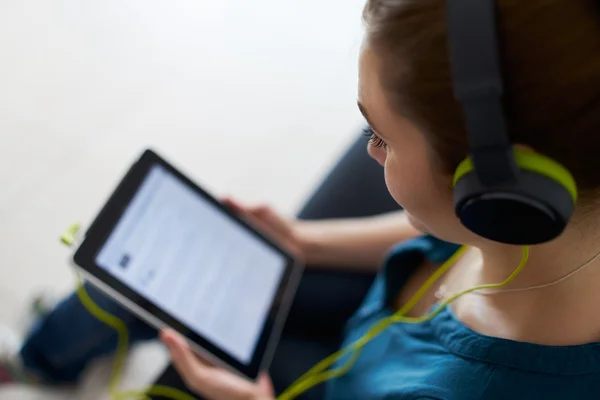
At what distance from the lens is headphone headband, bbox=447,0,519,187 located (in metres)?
0.39

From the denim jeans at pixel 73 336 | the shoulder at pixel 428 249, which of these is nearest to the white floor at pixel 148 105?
the denim jeans at pixel 73 336

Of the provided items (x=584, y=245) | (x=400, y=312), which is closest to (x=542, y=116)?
(x=584, y=245)

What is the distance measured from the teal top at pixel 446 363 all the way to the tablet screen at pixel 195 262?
0.16m

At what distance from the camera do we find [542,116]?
417 millimetres

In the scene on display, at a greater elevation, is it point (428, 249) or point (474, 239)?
point (474, 239)

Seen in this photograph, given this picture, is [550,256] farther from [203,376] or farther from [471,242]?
[203,376]

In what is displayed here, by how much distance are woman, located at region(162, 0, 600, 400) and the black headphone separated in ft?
0.07

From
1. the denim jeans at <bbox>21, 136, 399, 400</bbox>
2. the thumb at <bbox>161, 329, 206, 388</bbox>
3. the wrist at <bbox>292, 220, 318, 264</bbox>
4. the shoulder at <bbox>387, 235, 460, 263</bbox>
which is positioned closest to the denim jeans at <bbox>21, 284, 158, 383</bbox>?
the denim jeans at <bbox>21, 136, 399, 400</bbox>

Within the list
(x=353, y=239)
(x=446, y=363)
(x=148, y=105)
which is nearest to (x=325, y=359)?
(x=353, y=239)

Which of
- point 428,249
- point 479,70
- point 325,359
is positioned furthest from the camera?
point 325,359

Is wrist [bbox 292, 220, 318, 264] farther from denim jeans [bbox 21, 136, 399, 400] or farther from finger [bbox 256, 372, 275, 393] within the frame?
finger [bbox 256, 372, 275, 393]

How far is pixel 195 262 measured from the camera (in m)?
0.88

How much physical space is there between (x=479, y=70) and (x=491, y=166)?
67mm

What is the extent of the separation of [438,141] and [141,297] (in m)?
0.46
